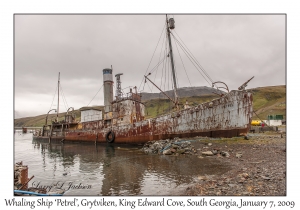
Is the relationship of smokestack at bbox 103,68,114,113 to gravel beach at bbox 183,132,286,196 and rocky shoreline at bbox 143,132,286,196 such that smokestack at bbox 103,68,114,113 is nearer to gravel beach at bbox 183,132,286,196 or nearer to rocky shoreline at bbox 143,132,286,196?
rocky shoreline at bbox 143,132,286,196

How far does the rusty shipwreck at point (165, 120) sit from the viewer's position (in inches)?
A: 644

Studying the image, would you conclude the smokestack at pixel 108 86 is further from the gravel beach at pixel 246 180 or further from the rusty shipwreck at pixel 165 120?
the gravel beach at pixel 246 180

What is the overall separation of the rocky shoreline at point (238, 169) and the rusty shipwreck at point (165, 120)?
2.01 meters

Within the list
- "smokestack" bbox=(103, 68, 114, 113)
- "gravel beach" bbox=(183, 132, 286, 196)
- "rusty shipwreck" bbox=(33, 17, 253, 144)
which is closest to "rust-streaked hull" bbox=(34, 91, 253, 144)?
"rusty shipwreck" bbox=(33, 17, 253, 144)

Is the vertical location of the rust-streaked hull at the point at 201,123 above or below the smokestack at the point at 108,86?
below

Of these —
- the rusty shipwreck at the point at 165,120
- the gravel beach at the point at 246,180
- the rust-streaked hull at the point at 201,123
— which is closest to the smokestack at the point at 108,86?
the rusty shipwreck at the point at 165,120

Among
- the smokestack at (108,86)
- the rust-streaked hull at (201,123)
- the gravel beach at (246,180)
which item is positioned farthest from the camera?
the smokestack at (108,86)

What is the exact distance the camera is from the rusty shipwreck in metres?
16.4

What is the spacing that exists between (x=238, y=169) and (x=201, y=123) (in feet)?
30.9

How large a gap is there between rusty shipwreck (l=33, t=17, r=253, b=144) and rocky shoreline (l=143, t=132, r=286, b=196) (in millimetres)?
2012

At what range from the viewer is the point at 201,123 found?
17797 mm

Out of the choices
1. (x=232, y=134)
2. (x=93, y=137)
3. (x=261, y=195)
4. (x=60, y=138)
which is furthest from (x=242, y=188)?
(x=60, y=138)

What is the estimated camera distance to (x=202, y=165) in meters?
10.0

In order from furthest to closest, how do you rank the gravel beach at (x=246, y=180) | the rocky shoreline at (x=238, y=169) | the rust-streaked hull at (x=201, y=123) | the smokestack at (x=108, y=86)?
the smokestack at (x=108, y=86), the rust-streaked hull at (x=201, y=123), the rocky shoreline at (x=238, y=169), the gravel beach at (x=246, y=180)
